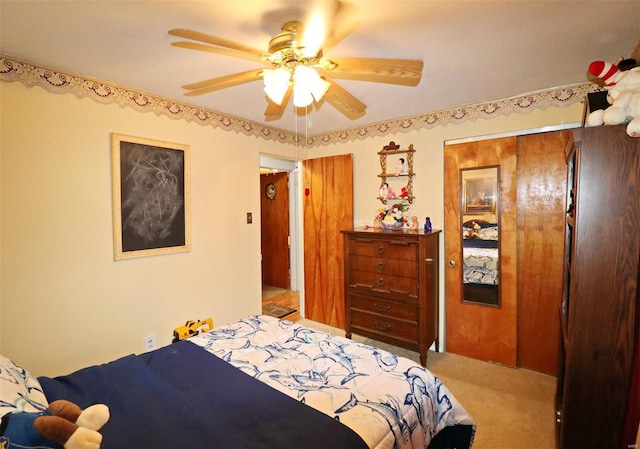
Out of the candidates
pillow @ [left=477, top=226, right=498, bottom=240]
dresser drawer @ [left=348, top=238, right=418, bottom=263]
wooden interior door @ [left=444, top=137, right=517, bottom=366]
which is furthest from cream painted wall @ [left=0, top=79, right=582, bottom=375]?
dresser drawer @ [left=348, top=238, right=418, bottom=263]

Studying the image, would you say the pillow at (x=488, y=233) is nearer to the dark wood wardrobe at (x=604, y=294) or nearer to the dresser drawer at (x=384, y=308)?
the dresser drawer at (x=384, y=308)

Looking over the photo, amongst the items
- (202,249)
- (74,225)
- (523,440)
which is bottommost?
(523,440)

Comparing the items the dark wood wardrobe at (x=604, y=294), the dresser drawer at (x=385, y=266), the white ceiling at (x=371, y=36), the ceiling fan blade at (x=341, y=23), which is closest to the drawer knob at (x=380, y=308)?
the dresser drawer at (x=385, y=266)

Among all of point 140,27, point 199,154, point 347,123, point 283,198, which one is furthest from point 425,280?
point 283,198

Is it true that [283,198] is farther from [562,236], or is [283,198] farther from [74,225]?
[562,236]

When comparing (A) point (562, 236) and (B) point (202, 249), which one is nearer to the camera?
(A) point (562, 236)

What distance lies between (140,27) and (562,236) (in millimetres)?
3200

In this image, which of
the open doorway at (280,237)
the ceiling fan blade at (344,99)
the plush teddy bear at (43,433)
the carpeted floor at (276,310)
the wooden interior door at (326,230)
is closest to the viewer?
the plush teddy bear at (43,433)

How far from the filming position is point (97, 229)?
227 centimetres

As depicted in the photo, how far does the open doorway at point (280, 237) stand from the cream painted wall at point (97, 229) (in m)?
1.77

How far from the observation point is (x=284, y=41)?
142 centimetres

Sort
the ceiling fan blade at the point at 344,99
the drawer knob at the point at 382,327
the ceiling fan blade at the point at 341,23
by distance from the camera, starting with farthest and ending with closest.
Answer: the drawer knob at the point at 382,327 → the ceiling fan blade at the point at 344,99 → the ceiling fan blade at the point at 341,23

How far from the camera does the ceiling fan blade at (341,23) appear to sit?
142 centimetres

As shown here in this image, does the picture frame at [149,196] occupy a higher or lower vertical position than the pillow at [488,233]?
higher
